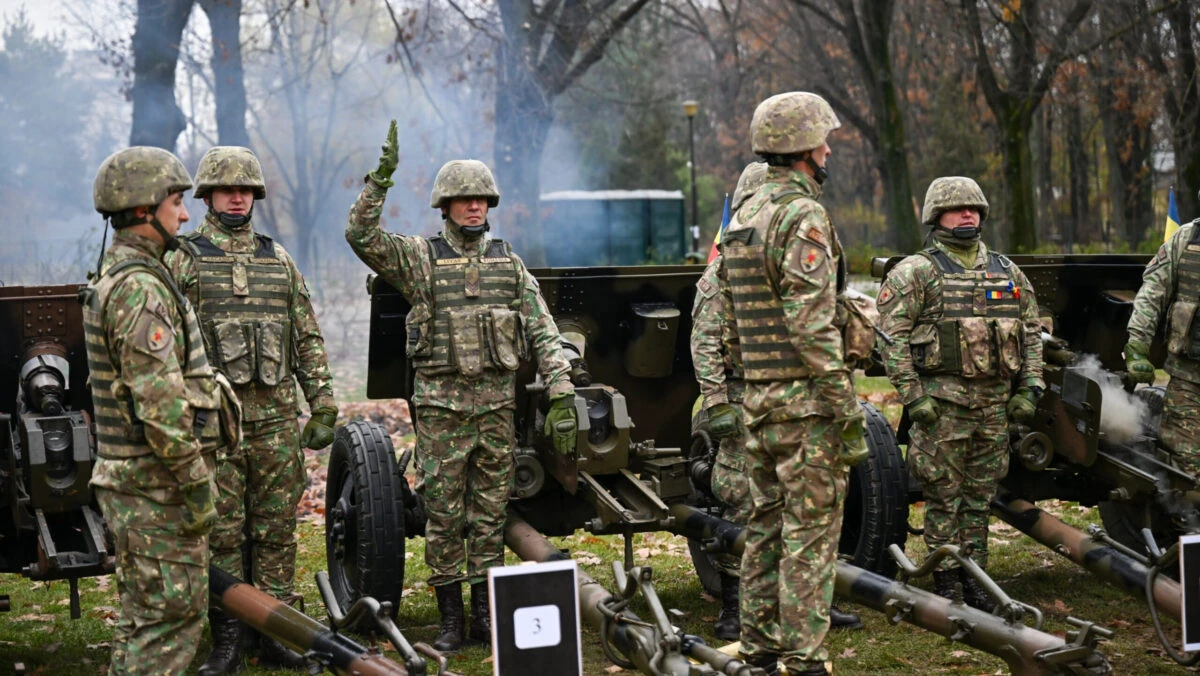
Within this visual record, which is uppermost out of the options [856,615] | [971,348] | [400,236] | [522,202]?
[522,202]

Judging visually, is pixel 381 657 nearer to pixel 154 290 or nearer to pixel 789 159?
pixel 154 290

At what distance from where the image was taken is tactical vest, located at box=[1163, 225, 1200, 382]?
7125 millimetres

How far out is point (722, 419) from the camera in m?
6.35

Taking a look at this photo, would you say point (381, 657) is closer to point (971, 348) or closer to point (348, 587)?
point (348, 587)

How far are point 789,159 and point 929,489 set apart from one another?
8.17 feet

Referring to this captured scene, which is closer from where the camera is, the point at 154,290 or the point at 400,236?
the point at 154,290

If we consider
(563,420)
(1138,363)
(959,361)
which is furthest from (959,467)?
(563,420)

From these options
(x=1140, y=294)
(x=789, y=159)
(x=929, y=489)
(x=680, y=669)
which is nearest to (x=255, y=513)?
(x=680, y=669)

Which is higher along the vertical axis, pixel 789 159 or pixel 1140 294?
pixel 789 159

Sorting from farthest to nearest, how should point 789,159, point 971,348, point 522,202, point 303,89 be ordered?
1. point 303,89
2. point 522,202
3. point 971,348
4. point 789,159

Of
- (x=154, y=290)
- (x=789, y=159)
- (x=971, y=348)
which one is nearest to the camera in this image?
(x=154, y=290)

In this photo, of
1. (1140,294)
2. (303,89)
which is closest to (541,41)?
(303,89)

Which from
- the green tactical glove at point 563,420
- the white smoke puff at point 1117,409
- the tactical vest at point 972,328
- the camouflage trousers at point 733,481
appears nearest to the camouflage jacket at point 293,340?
the green tactical glove at point 563,420

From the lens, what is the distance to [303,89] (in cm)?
2977
